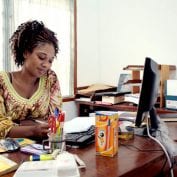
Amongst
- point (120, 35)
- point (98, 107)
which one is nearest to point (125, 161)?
point (98, 107)

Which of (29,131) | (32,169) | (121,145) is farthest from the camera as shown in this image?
(29,131)

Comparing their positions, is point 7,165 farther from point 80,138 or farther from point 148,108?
point 148,108

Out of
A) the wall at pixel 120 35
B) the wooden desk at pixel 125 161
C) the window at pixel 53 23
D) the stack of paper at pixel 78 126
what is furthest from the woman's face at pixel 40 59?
the wall at pixel 120 35

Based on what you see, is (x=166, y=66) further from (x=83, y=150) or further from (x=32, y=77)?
(x=83, y=150)

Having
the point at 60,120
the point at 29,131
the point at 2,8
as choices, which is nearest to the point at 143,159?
the point at 60,120

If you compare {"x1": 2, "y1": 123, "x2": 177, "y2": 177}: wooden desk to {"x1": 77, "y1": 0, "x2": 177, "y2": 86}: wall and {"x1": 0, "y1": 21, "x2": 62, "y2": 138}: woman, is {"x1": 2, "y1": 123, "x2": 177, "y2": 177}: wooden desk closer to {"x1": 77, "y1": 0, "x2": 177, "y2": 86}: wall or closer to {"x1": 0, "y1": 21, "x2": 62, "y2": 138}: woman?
{"x1": 0, "y1": 21, "x2": 62, "y2": 138}: woman

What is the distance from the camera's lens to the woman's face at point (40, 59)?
1782 millimetres

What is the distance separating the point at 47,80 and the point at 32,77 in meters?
0.09

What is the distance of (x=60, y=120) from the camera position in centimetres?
116

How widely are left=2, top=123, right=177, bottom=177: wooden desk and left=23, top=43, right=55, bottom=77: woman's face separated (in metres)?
0.70

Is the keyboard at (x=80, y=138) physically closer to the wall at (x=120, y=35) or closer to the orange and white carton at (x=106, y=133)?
the orange and white carton at (x=106, y=133)

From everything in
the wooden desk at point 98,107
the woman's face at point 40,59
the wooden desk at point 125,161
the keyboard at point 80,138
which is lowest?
the wooden desk at point 98,107

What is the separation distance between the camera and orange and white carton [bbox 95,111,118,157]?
110 centimetres

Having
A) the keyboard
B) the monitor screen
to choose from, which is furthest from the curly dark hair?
the monitor screen
